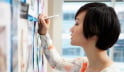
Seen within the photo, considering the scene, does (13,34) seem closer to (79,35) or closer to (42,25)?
(79,35)

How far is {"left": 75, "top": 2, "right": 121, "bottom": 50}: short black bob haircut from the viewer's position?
2.34ft

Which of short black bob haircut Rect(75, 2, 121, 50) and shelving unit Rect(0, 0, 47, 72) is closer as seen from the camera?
shelving unit Rect(0, 0, 47, 72)

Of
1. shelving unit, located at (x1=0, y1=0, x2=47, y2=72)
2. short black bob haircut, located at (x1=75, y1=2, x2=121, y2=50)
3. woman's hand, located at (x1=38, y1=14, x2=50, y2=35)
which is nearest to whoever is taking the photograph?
shelving unit, located at (x1=0, y1=0, x2=47, y2=72)

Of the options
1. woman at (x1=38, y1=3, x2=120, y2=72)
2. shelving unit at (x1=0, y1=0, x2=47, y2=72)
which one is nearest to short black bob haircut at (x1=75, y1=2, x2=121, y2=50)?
woman at (x1=38, y1=3, x2=120, y2=72)

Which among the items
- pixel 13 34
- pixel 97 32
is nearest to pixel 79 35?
pixel 97 32

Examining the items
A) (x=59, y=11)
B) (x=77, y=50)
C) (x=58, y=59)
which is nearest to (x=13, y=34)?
(x=58, y=59)

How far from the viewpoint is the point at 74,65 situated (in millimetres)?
1097

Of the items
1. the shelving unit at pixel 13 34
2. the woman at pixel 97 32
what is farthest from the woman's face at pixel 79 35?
the shelving unit at pixel 13 34

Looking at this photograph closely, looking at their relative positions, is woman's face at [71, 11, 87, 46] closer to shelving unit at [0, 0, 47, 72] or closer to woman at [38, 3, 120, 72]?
woman at [38, 3, 120, 72]

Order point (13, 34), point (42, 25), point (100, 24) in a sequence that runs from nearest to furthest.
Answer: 1. point (13, 34)
2. point (100, 24)
3. point (42, 25)

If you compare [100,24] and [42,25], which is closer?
[100,24]

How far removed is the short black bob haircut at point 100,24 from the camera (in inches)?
28.1

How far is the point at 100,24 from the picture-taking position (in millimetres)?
714

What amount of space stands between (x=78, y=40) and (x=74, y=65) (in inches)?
14.8
